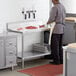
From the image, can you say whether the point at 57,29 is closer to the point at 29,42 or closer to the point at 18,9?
the point at 29,42

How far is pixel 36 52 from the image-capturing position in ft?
20.2

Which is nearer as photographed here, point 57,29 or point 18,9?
point 57,29

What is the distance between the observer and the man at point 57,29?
225 inches

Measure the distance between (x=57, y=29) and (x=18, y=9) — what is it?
3.41 ft

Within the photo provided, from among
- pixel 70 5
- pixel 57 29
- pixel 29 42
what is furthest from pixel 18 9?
pixel 70 5

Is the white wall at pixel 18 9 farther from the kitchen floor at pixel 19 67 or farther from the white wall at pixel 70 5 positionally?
the kitchen floor at pixel 19 67

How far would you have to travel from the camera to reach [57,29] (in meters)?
5.80

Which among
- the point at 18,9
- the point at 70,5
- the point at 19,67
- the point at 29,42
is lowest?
the point at 19,67

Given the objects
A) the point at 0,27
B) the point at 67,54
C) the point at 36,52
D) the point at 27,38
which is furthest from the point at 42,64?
the point at 67,54

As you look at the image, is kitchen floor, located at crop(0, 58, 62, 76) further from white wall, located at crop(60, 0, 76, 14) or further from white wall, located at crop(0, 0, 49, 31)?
white wall, located at crop(60, 0, 76, 14)

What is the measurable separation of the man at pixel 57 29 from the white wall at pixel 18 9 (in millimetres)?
694

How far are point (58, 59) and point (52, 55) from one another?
257 millimetres

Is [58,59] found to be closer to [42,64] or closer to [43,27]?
[42,64]

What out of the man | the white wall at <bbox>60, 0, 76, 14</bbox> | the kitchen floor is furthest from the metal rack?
the white wall at <bbox>60, 0, 76, 14</bbox>
